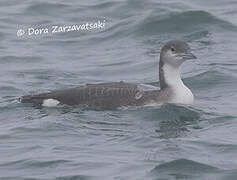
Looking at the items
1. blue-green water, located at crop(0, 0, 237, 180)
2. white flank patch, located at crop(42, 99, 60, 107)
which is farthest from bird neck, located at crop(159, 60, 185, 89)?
white flank patch, located at crop(42, 99, 60, 107)

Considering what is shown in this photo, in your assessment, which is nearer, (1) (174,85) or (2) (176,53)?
(2) (176,53)

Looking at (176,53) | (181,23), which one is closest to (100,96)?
(176,53)

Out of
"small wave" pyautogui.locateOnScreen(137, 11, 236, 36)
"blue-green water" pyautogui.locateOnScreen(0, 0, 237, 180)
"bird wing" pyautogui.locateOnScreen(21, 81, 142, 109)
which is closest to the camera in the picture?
"blue-green water" pyautogui.locateOnScreen(0, 0, 237, 180)

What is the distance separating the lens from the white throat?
45.5 ft

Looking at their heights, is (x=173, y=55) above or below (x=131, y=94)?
above

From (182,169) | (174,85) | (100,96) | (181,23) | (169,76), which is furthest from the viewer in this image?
(181,23)

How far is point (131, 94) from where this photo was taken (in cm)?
1389

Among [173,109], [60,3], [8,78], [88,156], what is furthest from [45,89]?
[60,3]

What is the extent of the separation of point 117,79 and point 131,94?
2207mm

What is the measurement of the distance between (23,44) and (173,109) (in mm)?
5446

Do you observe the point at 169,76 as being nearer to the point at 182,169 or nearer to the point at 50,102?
the point at 50,102

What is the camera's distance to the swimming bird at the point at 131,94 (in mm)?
13828

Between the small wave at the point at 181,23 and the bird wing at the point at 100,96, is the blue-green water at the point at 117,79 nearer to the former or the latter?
the small wave at the point at 181,23

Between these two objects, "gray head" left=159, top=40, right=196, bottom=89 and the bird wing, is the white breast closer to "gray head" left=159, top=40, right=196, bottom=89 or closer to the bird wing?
"gray head" left=159, top=40, right=196, bottom=89
